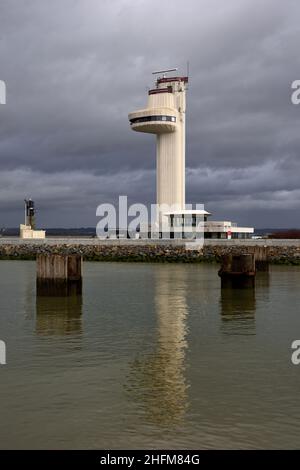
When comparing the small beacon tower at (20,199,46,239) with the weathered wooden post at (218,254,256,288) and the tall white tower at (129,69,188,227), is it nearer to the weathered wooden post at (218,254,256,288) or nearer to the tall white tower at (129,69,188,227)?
the tall white tower at (129,69,188,227)

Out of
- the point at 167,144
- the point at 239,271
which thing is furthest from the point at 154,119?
the point at 239,271

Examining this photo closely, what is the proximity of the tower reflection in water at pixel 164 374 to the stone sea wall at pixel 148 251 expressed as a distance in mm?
30182

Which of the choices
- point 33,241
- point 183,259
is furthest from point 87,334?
point 33,241

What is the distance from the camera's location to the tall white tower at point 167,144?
262 feet

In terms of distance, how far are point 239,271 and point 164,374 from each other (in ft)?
59.7

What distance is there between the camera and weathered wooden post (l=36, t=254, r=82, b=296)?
2667 centimetres

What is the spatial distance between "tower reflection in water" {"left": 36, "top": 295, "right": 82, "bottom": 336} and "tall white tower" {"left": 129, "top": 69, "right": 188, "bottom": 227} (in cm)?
5398

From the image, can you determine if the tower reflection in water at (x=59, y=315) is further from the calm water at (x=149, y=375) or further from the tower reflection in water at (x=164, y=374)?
the tower reflection in water at (x=164, y=374)

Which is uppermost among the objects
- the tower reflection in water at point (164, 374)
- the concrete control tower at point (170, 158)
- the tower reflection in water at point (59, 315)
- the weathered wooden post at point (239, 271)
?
the concrete control tower at point (170, 158)

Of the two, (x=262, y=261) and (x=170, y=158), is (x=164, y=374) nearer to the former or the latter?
(x=262, y=261)

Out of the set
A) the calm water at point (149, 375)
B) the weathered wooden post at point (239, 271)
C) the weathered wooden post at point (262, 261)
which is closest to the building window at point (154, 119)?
the weathered wooden post at point (262, 261)

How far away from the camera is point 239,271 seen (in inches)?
1228

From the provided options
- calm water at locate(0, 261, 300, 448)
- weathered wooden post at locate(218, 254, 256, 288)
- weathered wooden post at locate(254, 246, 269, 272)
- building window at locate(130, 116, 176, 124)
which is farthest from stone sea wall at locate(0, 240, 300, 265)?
calm water at locate(0, 261, 300, 448)

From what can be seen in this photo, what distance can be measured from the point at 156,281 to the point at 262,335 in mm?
18397
